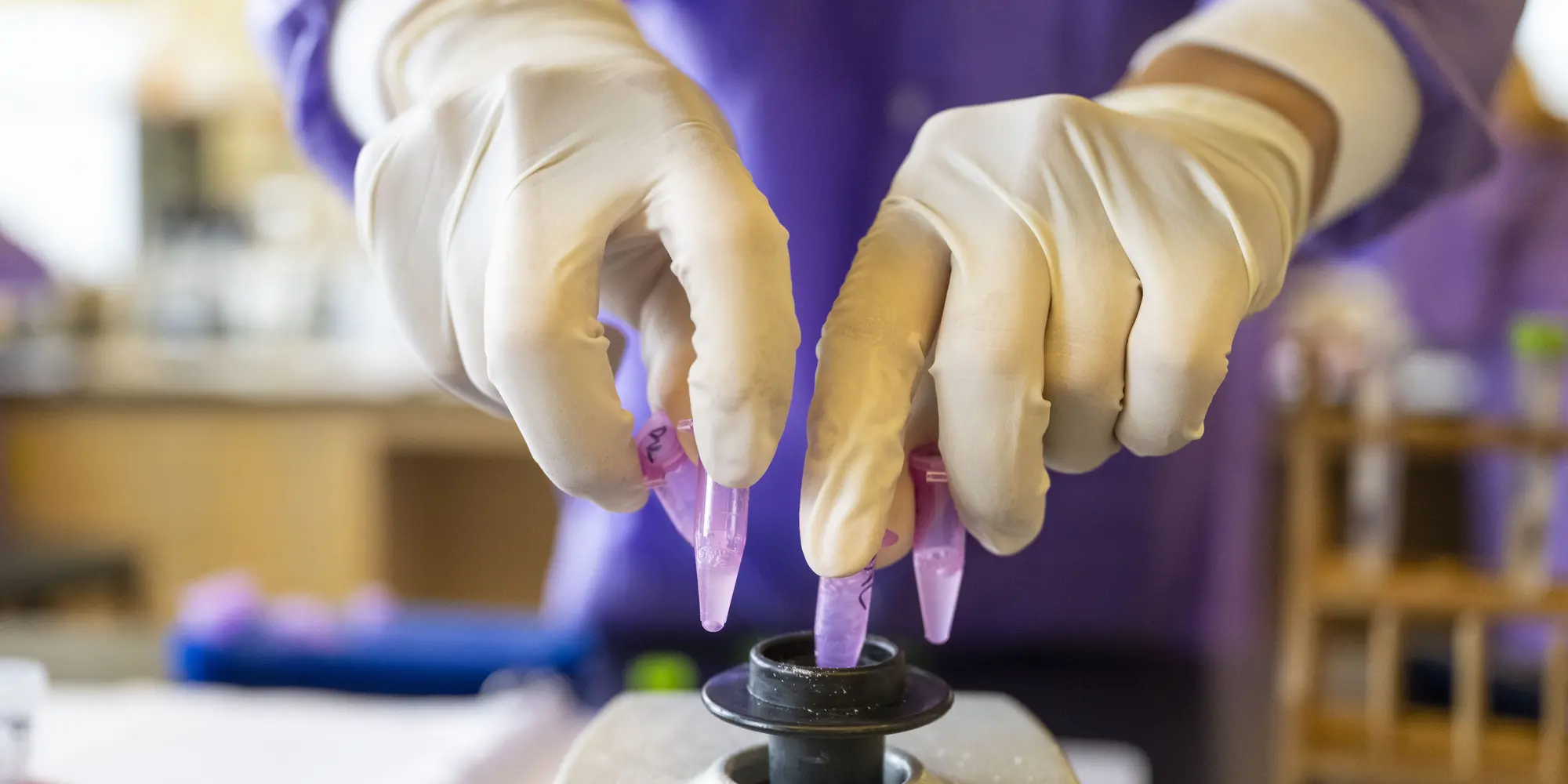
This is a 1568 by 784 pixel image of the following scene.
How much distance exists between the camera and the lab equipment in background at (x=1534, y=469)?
1771mm

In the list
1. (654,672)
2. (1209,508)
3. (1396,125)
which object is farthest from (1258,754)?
(1396,125)

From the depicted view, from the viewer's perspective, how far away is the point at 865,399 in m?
0.58

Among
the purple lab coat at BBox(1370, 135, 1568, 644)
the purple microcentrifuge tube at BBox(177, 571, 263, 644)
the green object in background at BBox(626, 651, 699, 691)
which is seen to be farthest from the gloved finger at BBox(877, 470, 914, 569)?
the purple lab coat at BBox(1370, 135, 1568, 644)

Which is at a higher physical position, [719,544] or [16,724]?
[719,544]

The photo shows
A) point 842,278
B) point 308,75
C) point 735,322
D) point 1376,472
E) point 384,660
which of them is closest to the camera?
point 735,322

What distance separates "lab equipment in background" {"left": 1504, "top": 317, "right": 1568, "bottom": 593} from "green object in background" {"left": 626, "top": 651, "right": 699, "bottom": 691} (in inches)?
51.4

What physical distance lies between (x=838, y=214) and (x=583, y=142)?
55 cm

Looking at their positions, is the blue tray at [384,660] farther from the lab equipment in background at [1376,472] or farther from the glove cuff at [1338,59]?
the lab equipment in background at [1376,472]

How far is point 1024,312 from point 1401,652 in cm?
164

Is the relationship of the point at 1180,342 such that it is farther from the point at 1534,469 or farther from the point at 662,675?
the point at 1534,469

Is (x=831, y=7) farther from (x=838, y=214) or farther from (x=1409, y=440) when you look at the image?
(x=1409, y=440)

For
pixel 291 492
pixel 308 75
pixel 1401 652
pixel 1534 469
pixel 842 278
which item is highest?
pixel 308 75

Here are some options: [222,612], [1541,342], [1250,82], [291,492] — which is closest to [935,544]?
[1250,82]

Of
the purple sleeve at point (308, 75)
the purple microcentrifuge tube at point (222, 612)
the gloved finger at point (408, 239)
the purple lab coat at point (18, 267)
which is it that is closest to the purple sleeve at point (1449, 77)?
the gloved finger at point (408, 239)
